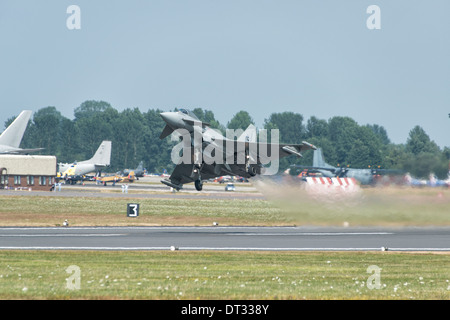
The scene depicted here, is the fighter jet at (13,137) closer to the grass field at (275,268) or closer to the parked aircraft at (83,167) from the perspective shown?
the parked aircraft at (83,167)

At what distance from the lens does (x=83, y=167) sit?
121m

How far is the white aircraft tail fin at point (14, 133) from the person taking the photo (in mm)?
89938

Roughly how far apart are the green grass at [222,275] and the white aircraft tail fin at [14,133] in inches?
2515

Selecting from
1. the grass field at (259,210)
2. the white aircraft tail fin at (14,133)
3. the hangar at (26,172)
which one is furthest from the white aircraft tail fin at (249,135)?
the hangar at (26,172)

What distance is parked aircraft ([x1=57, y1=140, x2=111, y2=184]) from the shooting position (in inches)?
4742

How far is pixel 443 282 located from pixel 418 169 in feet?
72.9

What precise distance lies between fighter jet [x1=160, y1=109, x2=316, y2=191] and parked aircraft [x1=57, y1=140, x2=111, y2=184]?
76404 mm

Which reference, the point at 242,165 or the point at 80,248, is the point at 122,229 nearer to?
the point at 242,165

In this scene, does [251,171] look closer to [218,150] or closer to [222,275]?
[218,150]

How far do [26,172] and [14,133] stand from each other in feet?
40.7

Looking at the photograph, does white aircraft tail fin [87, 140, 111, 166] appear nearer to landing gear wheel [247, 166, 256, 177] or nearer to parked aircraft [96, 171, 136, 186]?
parked aircraft [96, 171, 136, 186]

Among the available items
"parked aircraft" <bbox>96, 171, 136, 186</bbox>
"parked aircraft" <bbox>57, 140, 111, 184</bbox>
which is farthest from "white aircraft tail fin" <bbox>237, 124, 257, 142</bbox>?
"parked aircraft" <bbox>96, 171, 136, 186</bbox>

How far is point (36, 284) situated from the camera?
65.8 ft

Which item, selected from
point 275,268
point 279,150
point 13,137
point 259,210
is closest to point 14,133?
point 13,137
